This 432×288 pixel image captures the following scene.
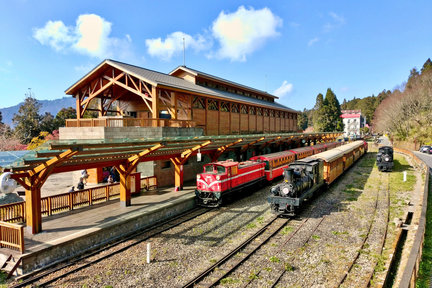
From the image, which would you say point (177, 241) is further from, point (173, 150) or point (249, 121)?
point (249, 121)

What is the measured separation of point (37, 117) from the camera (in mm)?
52438

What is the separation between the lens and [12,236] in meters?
9.46

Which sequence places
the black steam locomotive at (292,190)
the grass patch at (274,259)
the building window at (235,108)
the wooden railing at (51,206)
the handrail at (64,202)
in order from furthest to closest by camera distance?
1. the building window at (235,108)
2. the black steam locomotive at (292,190)
3. the handrail at (64,202)
4. the grass patch at (274,259)
5. the wooden railing at (51,206)

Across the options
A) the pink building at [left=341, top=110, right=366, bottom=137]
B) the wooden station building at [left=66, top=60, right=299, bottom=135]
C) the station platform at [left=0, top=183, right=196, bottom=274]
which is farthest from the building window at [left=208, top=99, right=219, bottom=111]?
the pink building at [left=341, top=110, right=366, bottom=137]

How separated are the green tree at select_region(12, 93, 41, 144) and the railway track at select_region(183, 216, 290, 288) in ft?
158

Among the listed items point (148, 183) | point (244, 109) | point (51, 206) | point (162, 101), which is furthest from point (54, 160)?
point (244, 109)

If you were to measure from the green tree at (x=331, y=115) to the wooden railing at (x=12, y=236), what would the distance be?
277 ft

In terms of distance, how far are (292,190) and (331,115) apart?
77.2 m

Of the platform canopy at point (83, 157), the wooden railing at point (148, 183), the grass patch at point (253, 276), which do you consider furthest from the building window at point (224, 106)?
the grass patch at point (253, 276)

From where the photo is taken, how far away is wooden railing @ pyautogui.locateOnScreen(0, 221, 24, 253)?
9.11 meters

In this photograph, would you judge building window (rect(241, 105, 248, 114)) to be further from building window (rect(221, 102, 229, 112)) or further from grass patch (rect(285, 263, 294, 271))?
grass patch (rect(285, 263, 294, 271))

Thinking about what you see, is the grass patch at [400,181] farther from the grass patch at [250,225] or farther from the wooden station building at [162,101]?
the wooden station building at [162,101]

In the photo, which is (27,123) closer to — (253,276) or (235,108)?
(235,108)

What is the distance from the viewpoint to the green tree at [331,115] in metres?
82.5
